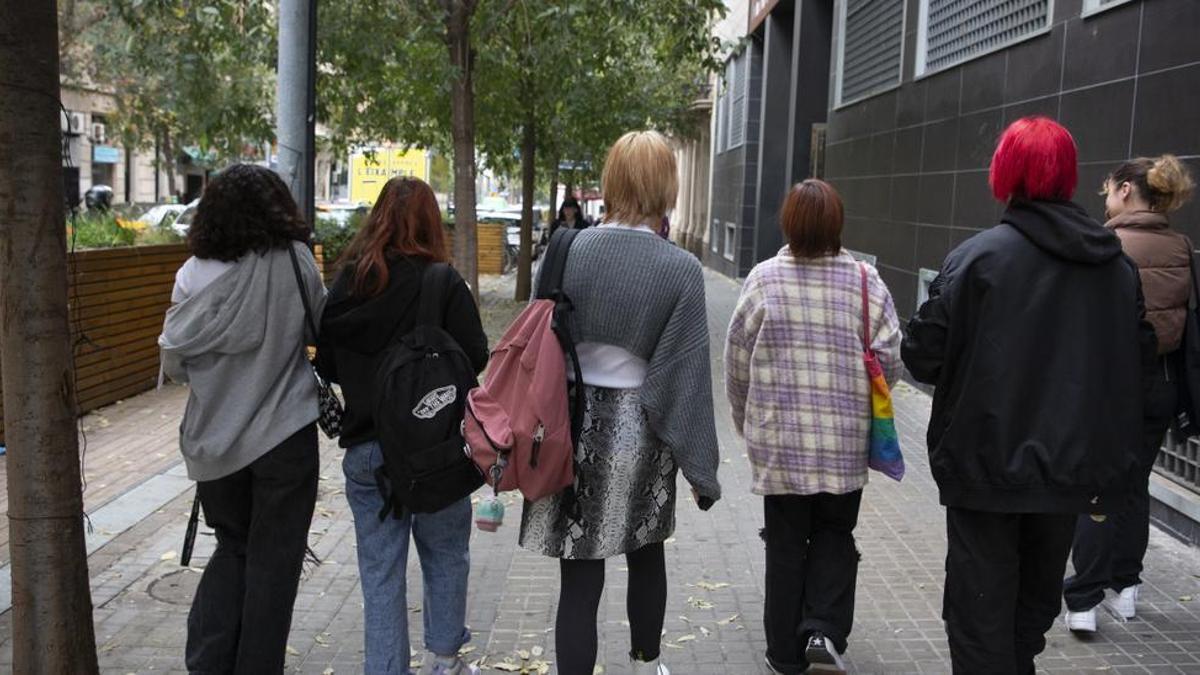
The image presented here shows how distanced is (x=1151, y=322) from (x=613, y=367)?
1943 mm

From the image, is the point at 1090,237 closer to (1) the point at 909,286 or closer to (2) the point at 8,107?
(2) the point at 8,107

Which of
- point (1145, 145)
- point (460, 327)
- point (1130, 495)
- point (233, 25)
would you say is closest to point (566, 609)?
point (460, 327)

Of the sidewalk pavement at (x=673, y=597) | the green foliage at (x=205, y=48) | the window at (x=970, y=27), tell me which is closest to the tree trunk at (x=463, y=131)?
the green foliage at (x=205, y=48)

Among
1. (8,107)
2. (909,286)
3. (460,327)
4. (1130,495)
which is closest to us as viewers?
(8,107)

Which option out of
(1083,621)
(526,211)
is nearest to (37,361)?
(1083,621)

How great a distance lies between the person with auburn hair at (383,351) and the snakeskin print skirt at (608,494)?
0.41 m

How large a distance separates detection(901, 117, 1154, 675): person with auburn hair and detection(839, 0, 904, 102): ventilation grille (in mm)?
8702

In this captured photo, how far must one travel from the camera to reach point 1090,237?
304 centimetres

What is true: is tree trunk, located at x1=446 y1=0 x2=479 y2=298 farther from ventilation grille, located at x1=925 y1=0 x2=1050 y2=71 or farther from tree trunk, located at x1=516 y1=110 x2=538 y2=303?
tree trunk, located at x1=516 y1=110 x2=538 y2=303

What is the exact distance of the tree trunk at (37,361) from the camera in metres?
2.92

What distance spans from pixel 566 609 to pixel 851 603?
3.59ft

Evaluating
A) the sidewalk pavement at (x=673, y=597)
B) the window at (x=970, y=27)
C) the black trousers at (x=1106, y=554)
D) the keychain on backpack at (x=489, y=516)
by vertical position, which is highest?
the window at (x=970, y=27)

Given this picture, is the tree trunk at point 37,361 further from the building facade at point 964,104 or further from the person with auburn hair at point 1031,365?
the building facade at point 964,104

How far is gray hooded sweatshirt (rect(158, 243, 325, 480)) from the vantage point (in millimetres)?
3393
